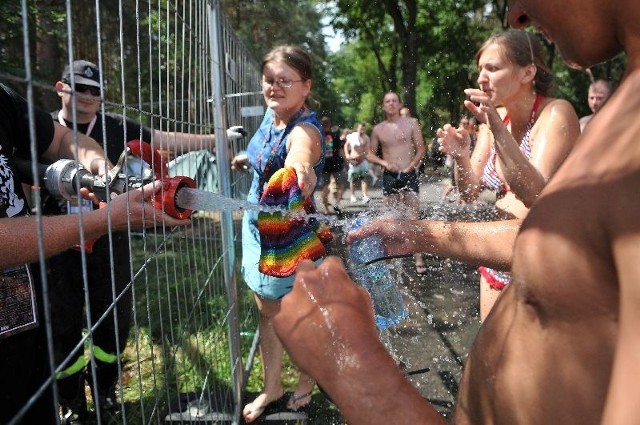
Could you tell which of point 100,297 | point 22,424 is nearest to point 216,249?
point 100,297

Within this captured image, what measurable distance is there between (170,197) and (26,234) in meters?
0.46

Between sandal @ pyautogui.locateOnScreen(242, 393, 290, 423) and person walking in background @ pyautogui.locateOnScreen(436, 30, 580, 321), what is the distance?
1269 mm

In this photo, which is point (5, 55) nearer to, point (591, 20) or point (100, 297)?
point (100, 297)

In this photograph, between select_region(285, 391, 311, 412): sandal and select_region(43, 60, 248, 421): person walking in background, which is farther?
select_region(285, 391, 311, 412): sandal

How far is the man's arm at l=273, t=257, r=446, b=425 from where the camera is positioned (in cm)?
91

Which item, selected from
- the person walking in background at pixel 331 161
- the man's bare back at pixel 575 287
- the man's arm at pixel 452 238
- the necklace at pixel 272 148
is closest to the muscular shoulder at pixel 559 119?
the man's arm at pixel 452 238

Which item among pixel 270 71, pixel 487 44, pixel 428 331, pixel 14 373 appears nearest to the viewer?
pixel 14 373

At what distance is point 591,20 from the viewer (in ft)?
3.24

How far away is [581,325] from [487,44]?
7.28ft

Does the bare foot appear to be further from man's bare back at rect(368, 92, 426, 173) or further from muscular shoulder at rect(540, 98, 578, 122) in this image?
man's bare back at rect(368, 92, 426, 173)

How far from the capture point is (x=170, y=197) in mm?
1563

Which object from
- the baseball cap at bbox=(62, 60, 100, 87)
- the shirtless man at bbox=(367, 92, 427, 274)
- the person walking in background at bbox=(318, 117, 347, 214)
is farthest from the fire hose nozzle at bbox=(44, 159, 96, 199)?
the shirtless man at bbox=(367, 92, 427, 274)

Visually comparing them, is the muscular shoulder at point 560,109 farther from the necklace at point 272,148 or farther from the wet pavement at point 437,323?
the necklace at point 272,148

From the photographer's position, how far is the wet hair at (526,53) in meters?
2.59
